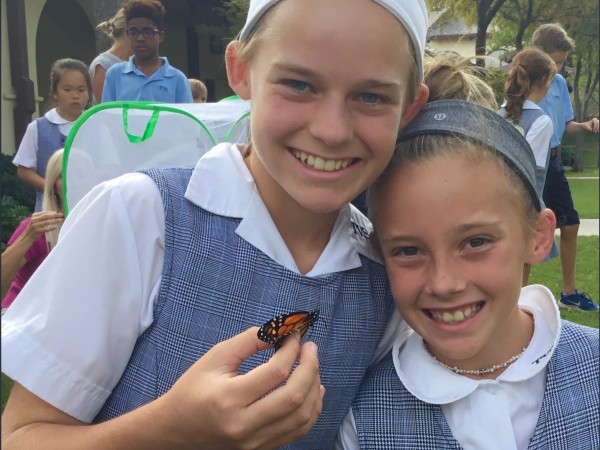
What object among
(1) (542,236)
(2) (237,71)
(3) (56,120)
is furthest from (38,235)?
(1) (542,236)

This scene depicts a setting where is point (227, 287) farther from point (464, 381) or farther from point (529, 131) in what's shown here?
point (529, 131)

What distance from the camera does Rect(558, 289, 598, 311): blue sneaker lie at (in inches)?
85.5

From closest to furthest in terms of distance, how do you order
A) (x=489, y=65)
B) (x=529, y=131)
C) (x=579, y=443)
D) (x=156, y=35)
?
(x=579, y=443), (x=489, y=65), (x=529, y=131), (x=156, y=35)

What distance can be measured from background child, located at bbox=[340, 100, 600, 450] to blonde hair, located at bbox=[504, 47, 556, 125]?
157 cm

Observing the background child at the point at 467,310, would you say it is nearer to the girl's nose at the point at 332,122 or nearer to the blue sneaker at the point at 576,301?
the girl's nose at the point at 332,122

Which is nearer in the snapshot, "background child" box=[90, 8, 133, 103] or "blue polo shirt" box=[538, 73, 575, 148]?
"blue polo shirt" box=[538, 73, 575, 148]

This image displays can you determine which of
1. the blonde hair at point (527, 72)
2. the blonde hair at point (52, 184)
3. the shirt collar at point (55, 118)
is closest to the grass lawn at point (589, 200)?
the blonde hair at point (527, 72)

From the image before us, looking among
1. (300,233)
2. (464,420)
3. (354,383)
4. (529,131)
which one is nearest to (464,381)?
(464,420)

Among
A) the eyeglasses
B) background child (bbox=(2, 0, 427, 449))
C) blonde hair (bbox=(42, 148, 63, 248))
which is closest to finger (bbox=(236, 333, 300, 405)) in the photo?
background child (bbox=(2, 0, 427, 449))

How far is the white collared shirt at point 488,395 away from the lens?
112 centimetres

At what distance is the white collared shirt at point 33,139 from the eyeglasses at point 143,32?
47cm

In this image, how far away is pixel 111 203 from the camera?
1013 mm

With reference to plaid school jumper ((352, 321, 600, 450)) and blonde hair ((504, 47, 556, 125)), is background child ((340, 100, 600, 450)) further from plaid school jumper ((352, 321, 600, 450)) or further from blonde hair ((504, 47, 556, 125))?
blonde hair ((504, 47, 556, 125))

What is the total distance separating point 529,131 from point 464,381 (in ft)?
4.25
